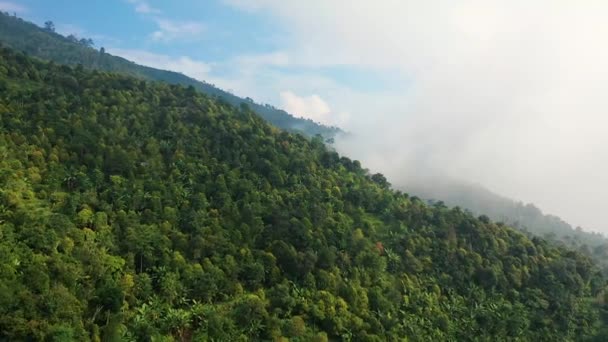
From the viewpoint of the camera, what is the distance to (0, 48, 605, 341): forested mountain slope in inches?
1623

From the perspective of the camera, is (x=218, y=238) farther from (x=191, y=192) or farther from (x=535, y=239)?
(x=535, y=239)

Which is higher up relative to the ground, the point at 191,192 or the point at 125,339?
the point at 191,192

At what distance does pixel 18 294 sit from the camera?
35500 mm

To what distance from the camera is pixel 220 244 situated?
5209cm

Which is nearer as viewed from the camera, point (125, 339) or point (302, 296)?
point (125, 339)

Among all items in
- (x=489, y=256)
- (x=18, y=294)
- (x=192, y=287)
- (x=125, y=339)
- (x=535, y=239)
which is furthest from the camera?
(x=535, y=239)

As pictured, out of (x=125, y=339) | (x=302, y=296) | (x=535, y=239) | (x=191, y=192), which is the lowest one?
(x=125, y=339)

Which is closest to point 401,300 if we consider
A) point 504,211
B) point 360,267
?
point 360,267

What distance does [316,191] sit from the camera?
66312 millimetres

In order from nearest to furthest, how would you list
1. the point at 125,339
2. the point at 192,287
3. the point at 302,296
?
the point at 125,339 < the point at 192,287 < the point at 302,296

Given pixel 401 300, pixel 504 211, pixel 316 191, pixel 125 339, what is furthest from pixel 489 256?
pixel 504 211

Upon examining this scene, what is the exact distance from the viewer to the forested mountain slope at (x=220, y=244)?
135 ft

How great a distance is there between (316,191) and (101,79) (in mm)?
39704

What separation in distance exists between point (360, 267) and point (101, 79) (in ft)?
167
